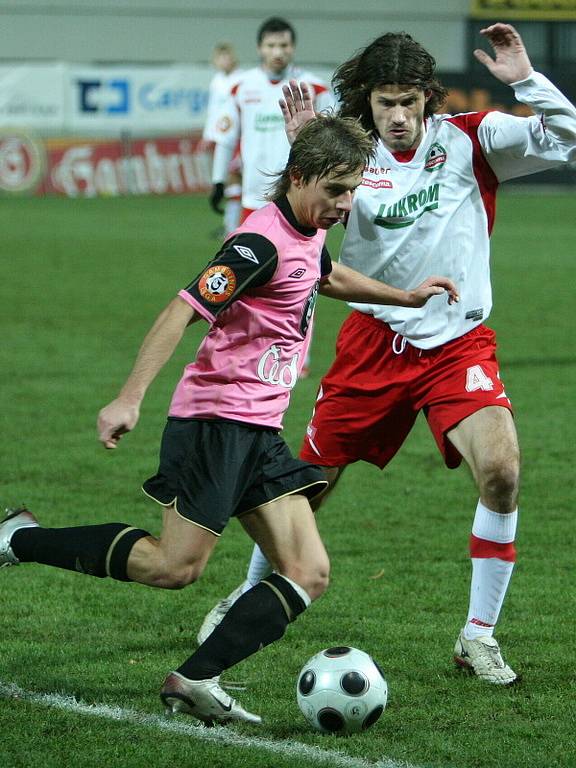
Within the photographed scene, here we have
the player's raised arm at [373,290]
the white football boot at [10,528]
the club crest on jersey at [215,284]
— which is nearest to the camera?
the club crest on jersey at [215,284]

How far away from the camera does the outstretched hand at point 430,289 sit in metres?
4.72

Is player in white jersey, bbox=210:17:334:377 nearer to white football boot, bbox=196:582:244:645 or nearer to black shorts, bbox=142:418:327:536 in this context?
white football boot, bbox=196:582:244:645

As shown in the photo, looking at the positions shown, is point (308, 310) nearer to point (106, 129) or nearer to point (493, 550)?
point (493, 550)

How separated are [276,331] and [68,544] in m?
0.94

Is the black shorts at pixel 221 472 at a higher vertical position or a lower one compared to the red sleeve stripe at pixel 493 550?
higher

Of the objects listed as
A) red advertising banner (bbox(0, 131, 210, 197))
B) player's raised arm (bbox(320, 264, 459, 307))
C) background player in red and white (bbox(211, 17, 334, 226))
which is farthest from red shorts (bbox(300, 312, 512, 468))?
red advertising banner (bbox(0, 131, 210, 197))

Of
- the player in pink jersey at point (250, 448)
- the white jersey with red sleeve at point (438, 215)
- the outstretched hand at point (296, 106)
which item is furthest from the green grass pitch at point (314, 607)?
the outstretched hand at point (296, 106)

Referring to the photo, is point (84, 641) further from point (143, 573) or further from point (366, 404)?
point (366, 404)

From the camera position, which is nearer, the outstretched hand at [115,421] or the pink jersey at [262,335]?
the outstretched hand at [115,421]

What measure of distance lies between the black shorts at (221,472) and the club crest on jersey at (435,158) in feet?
4.53

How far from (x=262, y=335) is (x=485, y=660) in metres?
1.37

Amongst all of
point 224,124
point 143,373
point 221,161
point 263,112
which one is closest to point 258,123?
point 263,112

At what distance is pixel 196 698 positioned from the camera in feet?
13.4

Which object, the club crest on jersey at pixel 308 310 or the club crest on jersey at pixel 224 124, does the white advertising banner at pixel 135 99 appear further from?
the club crest on jersey at pixel 308 310
